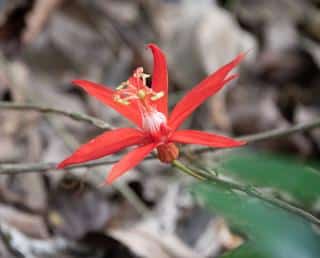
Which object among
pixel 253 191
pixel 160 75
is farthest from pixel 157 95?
pixel 253 191

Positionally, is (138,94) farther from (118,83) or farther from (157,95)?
(118,83)

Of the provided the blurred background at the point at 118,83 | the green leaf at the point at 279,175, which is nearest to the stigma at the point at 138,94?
the green leaf at the point at 279,175

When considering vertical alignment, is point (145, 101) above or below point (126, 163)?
above

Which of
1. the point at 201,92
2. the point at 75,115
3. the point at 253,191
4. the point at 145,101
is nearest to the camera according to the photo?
the point at 253,191

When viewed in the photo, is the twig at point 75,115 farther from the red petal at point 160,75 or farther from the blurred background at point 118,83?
the blurred background at point 118,83

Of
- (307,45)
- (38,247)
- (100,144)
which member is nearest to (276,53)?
(307,45)

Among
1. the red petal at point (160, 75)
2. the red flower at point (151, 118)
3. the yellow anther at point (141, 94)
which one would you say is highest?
the yellow anther at point (141, 94)

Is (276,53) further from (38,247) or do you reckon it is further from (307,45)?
(38,247)
